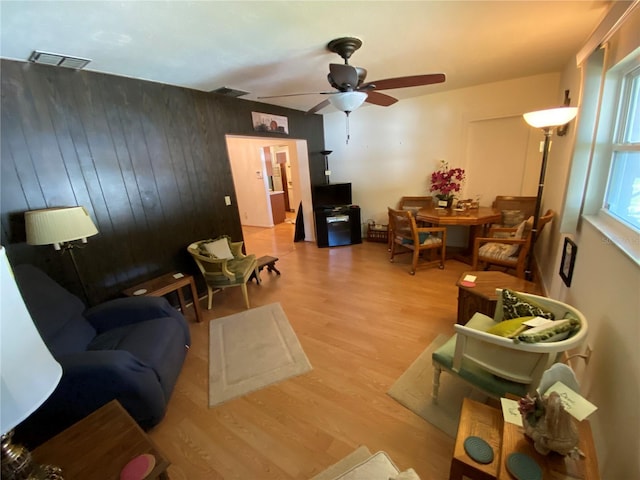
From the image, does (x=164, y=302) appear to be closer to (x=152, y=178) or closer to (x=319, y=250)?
(x=152, y=178)

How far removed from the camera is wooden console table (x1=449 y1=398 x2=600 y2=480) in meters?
0.89

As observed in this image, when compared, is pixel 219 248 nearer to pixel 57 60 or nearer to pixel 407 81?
pixel 57 60

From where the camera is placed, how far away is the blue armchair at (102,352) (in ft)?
4.69

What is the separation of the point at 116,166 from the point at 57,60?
0.81m

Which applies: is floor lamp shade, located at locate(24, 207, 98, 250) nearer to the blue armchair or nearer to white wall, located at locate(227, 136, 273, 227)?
the blue armchair

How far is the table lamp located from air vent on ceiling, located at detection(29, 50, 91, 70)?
208 cm

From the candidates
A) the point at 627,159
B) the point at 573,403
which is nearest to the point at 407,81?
the point at 627,159

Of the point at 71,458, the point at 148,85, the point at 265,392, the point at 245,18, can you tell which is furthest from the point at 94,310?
the point at 245,18

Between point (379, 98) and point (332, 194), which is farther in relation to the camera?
point (332, 194)

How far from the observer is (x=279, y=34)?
1.83m

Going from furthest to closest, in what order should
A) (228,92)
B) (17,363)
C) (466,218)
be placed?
(466,218), (228,92), (17,363)

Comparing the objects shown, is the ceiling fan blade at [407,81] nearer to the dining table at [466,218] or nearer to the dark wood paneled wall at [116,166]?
the dining table at [466,218]

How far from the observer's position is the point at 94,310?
206 cm

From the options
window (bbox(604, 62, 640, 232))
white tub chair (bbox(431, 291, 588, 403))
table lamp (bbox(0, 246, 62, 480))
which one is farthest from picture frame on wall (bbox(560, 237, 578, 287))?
table lamp (bbox(0, 246, 62, 480))
